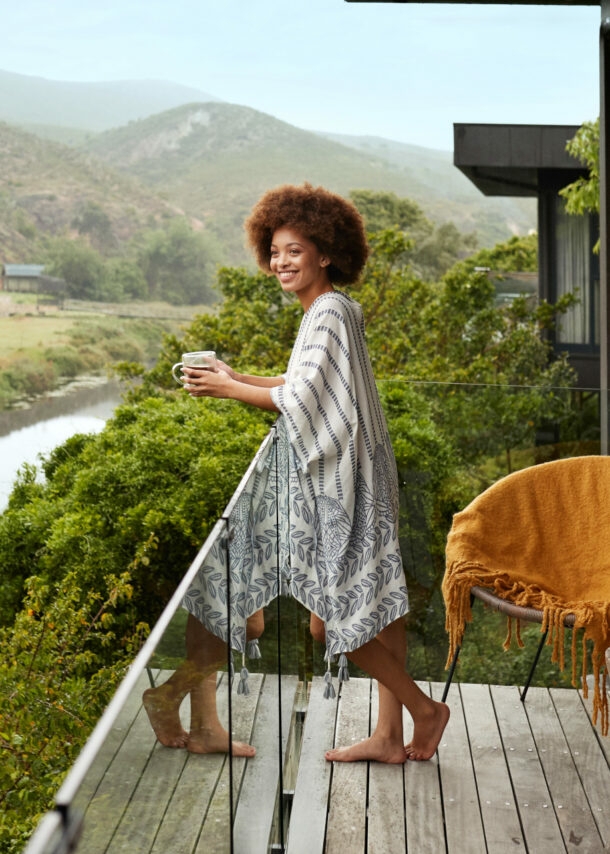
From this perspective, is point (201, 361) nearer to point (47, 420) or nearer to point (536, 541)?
point (536, 541)

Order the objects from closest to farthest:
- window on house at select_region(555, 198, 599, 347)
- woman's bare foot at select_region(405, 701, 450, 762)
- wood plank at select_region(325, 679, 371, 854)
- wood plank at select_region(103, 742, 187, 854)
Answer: wood plank at select_region(103, 742, 187, 854)
wood plank at select_region(325, 679, 371, 854)
woman's bare foot at select_region(405, 701, 450, 762)
window on house at select_region(555, 198, 599, 347)

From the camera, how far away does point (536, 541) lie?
3.30m

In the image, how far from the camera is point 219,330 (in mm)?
9875

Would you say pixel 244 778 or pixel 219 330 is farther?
pixel 219 330

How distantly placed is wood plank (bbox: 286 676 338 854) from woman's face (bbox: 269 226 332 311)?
4.12 feet

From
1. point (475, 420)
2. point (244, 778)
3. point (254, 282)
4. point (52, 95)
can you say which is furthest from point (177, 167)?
point (244, 778)

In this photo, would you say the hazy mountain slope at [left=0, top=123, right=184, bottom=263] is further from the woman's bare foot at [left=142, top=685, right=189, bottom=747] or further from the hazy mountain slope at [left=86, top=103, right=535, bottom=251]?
the woman's bare foot at [left=142, top=685, right=189, bottom=747]

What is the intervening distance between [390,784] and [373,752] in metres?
0.12

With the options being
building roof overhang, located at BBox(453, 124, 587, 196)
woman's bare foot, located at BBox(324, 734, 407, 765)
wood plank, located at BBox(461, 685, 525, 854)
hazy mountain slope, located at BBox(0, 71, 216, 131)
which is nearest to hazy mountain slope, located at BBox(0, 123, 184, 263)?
hazy mountain slope, located at BBox(0, 71, 216, 131)

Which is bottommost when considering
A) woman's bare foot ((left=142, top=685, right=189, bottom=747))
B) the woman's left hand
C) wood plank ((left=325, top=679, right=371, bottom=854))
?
wood plank ((left=325, top=679, right=371, bottom=854))

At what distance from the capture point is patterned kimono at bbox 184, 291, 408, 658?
2.59 m

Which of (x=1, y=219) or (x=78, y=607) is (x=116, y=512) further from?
(x=1, y=219)

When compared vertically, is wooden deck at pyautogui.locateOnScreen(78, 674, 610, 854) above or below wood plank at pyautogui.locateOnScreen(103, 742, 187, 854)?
below

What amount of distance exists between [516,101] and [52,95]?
434 inches
